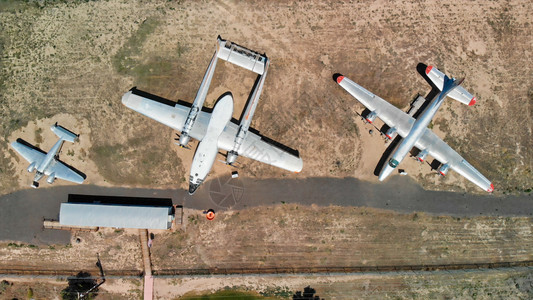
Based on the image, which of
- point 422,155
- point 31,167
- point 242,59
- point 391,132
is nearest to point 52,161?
point 31,167

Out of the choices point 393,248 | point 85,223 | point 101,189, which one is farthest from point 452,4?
point 85,223

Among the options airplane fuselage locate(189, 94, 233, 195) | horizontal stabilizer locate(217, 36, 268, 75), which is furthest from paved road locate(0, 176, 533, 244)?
horizontal stabilizer locate(217, 36, 268, 75)

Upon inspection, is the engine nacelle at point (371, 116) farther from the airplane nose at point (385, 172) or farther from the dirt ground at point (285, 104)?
the airplane nose at point (385, 172)

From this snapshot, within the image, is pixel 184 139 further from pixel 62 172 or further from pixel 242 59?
pixel 62 172

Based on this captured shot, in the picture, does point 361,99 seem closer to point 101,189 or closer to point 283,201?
point 283,201

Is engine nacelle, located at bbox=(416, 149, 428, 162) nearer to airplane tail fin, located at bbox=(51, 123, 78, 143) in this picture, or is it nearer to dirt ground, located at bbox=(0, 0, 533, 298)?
dirt ground, located at bbox=(0, 0, 533, 298)

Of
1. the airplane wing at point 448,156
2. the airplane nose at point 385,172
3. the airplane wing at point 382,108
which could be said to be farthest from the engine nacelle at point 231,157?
the airplane wing at point 448,156
